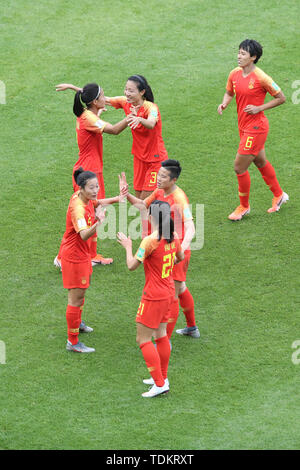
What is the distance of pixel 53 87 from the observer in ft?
47.2

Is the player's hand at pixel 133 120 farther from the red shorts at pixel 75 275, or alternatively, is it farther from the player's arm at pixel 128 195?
the red shorts at pixel 75 275

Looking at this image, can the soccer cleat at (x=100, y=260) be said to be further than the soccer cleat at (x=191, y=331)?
Yes

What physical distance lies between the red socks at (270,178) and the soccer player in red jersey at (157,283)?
3.77m

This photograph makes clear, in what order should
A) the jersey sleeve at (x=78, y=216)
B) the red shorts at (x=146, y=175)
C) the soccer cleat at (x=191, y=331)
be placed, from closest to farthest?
the jersey sleeve at (x=78, y=216) < the soccer cleat at (x=191, y=331) < the red shorts at (x=146, y=175)

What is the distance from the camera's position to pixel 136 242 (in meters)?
11.1

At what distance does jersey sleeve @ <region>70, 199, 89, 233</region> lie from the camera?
27.5 feet

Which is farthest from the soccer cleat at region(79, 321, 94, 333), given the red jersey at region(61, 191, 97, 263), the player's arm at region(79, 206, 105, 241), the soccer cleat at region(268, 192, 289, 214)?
the soccer cleat at region(268, 192, 289, 214)

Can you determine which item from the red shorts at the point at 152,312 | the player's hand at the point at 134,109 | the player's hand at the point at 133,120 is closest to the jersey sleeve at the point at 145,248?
the red shorts at the point at 152,312

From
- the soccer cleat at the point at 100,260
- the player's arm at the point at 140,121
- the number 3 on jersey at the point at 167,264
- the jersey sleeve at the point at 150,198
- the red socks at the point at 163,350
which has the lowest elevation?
the soccer cleat at the point at 100,260

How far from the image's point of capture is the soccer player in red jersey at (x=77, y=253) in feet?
27.7

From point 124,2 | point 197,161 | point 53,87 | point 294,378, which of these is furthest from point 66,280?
point 124,2

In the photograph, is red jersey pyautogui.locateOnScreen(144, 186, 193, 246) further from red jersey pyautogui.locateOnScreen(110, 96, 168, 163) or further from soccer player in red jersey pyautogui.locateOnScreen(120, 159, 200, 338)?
red jersey pyautogui.locateOnScreen(110, 96, 168, 163)

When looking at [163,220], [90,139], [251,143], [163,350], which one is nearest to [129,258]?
[163,220]
